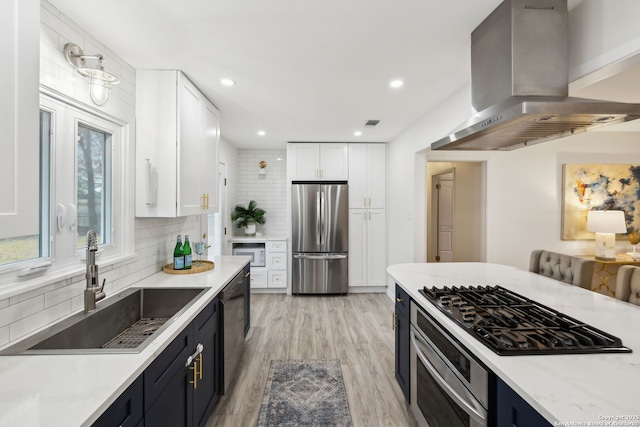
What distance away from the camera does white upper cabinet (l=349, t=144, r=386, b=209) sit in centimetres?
496

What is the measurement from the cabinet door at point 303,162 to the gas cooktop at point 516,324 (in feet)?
10.9

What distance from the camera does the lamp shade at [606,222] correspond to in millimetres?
3592

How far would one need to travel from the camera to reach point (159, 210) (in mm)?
2258

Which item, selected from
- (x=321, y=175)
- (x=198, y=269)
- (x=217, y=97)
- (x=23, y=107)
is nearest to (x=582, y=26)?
(x=23, y=107)

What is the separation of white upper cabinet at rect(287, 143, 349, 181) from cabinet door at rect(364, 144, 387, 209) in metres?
0.37

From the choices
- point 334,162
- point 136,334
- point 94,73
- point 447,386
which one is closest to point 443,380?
point 447,386

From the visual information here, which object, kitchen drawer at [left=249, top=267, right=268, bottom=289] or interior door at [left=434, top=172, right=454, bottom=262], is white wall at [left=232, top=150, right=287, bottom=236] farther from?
interior door at [left=434, top=172, right=454, bottom=262]

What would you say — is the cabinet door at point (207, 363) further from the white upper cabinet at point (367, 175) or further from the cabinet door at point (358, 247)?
the white upper cabinet at point (367, 175)

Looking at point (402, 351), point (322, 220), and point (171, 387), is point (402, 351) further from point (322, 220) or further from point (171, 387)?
point (322, 220)

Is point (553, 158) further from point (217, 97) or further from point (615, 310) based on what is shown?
point (217, 97)

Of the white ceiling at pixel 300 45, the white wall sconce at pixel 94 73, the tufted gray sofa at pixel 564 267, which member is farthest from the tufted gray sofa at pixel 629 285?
the white wall sconce at pixel 94 73

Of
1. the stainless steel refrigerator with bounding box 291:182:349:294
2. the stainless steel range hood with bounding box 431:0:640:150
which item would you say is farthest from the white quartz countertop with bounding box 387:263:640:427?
the stainless steel refrigerator with bounding box 291:182:349:294

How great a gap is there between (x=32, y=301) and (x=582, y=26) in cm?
287

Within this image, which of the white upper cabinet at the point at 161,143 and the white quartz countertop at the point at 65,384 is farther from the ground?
the white upper cabinet at the point at 161,143
